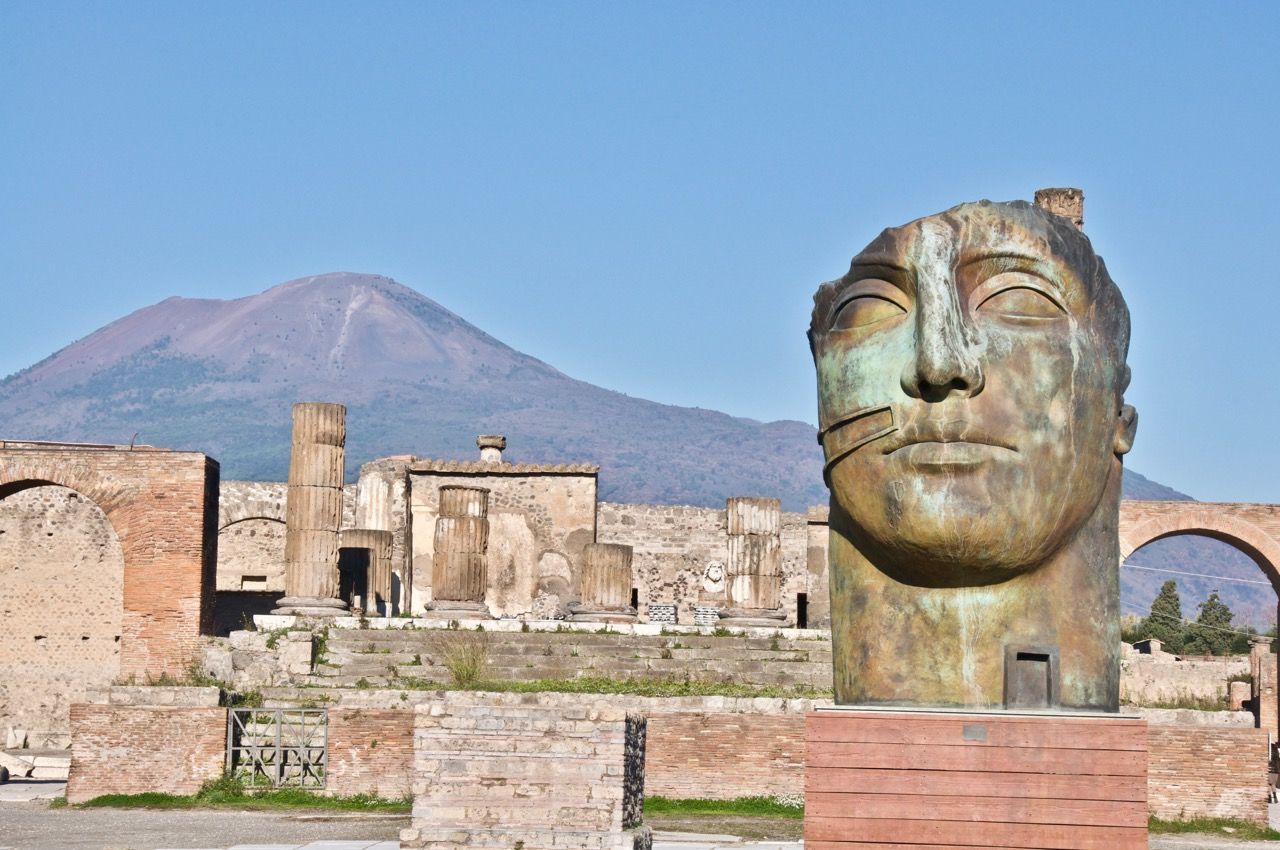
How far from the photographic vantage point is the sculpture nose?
731 centimetres

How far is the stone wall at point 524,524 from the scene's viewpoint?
107 feet

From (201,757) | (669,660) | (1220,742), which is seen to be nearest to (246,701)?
(201,757)

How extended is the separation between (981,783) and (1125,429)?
5.61 ft

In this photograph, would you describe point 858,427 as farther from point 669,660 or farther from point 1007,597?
point 669,660

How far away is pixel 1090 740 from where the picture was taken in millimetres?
7266

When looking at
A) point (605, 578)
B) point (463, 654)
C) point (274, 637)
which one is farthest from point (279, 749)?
point (605, 578)

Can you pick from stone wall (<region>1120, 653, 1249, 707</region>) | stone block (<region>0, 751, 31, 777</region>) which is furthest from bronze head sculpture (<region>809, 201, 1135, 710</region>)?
stone wall (<region>1120, 653, 1249, 707</region>)

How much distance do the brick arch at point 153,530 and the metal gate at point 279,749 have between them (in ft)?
14.6

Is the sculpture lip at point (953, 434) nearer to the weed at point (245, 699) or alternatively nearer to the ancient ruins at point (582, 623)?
the ancient ruins at point (582, 623)

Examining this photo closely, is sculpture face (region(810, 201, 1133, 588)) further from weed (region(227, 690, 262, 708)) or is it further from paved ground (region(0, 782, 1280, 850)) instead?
weed (region(227, 690, 262, 708))

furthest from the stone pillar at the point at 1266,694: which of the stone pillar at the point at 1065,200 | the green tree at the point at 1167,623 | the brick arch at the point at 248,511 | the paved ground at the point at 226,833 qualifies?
the brick arch at the point at 248,511

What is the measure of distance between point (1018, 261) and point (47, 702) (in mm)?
24311

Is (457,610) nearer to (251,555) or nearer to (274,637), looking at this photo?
(274,637)

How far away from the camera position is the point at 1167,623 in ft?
162
